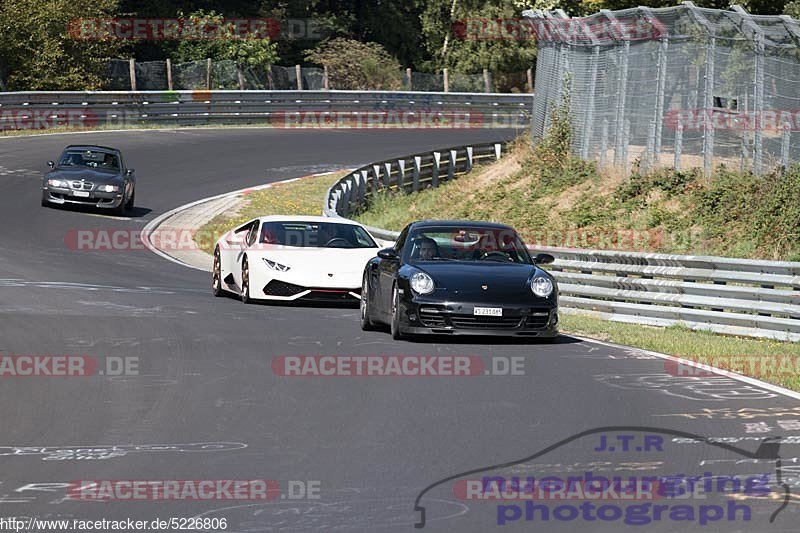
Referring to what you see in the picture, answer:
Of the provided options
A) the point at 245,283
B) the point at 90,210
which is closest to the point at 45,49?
the point at 90,210

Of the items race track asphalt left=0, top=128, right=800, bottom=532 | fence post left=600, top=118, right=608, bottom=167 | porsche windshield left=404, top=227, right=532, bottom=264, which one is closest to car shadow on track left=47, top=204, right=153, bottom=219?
fence post left=600, top=118, right=608, bottom=167

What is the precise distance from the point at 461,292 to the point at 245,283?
18.1 ft

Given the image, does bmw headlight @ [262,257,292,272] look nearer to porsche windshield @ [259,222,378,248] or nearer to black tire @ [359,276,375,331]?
porsche windshield @ [259,222,378,248]

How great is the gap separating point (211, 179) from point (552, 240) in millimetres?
14864

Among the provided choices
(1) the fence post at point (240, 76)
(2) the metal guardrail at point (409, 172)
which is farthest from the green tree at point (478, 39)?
(2) the metal guardrail at point (409, 172)

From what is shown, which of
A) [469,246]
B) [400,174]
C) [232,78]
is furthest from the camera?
[232,78]

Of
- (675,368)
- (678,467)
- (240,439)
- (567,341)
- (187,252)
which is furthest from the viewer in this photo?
(187,252)

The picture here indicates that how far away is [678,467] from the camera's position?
8.84 metres

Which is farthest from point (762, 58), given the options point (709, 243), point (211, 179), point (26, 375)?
point (211, 179)

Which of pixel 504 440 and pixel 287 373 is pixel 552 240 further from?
pixel 504 440

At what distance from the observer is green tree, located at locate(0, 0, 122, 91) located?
55.3 meters

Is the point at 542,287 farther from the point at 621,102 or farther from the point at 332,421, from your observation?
the point at 621,102

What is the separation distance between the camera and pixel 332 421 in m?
10.4

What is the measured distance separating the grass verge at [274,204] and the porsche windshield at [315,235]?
9.91m
